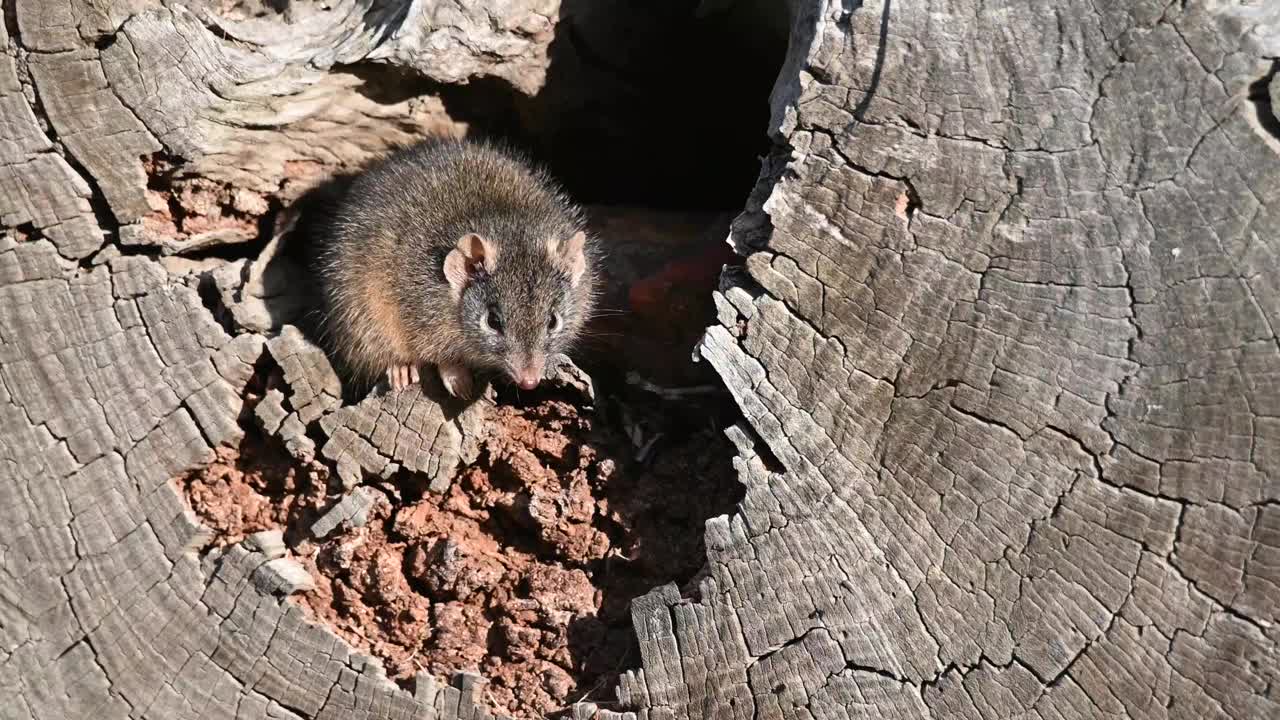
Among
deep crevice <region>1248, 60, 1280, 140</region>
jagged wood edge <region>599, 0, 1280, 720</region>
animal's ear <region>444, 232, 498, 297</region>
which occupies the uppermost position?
deep crevice <region>1248, 60, 1280, 140</region>

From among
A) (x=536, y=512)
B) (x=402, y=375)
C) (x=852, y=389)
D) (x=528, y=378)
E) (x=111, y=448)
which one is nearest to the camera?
(x=852, y=389)

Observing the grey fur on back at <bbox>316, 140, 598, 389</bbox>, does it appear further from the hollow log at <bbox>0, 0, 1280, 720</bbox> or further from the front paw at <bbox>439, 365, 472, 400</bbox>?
the hollow log at <bbox>0, 0, 1280, 720</bbox>

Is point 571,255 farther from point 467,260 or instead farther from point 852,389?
point 852,389

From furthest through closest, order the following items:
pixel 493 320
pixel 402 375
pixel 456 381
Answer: pixel 493 320 < pixel 402 375 < pixel 456 381

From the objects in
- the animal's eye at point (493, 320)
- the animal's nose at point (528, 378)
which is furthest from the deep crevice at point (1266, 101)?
the animal's eye at point (493, 320)

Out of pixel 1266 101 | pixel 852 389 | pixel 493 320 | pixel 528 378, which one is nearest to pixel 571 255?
pixel 493 320

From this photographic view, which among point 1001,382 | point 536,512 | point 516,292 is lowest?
point 536,512

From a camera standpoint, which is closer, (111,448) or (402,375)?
(111,448)

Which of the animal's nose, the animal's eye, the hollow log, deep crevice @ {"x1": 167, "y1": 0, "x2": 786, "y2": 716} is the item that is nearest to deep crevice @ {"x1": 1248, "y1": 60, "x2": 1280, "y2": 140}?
the hollow log
